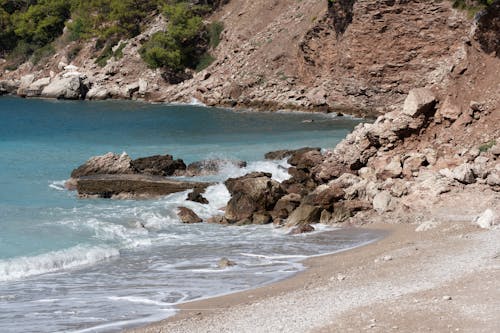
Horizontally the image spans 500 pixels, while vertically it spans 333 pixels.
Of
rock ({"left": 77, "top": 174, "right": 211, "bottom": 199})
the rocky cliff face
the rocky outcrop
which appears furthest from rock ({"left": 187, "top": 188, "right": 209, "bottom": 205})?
the rocky cliff face

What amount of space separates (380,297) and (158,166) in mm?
18438

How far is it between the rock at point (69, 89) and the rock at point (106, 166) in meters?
44.6

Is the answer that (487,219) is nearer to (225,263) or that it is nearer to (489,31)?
(225,263)

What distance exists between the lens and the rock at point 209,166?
2998cm

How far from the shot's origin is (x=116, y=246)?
63.7 ft

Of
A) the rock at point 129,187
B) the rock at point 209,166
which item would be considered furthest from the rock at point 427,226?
the rock at point 209,166

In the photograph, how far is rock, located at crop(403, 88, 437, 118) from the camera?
24.0m

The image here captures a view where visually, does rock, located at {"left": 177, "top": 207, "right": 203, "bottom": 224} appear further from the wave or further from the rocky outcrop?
the rocky outcrop

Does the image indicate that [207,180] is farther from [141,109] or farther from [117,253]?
[141,109]

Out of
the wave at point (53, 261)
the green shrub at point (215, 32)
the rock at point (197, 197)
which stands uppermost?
the green shrub at point (215, 32)

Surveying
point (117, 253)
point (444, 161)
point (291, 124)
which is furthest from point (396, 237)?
point (291, 124)

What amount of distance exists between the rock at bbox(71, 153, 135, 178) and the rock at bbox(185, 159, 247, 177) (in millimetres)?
2598

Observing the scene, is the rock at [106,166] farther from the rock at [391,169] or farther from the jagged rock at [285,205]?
the rock at [391,169]

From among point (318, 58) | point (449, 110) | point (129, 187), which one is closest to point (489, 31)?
point (449, 110)
